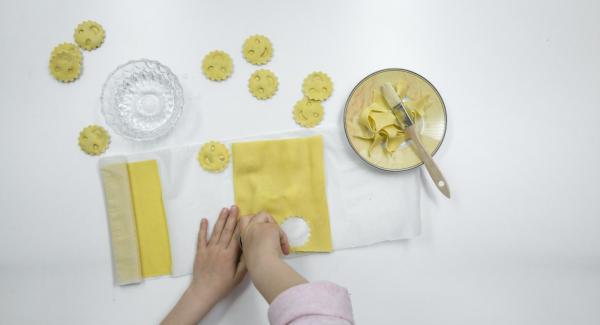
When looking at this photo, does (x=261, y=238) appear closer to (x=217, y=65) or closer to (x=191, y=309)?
(x=191, y=309)

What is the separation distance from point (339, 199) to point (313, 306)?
244 millimetres

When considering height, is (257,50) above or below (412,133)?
above

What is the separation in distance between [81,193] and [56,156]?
78 mm

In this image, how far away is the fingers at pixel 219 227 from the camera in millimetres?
588

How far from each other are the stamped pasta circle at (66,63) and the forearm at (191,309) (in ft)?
1.40

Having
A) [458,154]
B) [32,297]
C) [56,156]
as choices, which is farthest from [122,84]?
[458,154]

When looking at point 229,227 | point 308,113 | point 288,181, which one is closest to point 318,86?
point 308,113

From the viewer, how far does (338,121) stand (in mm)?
604

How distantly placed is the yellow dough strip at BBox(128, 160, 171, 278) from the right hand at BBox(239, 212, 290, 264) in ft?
0.47

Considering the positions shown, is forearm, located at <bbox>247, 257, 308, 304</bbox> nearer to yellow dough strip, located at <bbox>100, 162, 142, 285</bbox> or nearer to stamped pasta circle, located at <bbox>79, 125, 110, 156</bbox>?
yellow dough strip, located at <bbox>100, 162, 142, 285</bbox>

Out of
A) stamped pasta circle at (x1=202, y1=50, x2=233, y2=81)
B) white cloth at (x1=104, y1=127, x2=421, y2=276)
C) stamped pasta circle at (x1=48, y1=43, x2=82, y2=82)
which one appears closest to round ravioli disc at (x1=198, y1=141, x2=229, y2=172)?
white cloth at (x1=104, y1=127, x2=421, y2=276)

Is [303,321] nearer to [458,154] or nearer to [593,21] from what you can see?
[458,154]

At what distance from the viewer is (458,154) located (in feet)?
2.01

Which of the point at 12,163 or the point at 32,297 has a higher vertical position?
the point at 12,163
